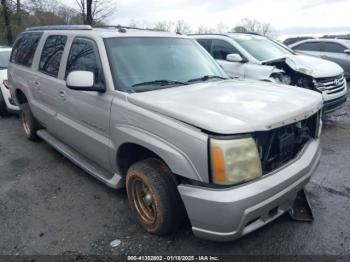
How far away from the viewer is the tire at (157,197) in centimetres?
268

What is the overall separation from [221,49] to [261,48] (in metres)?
0.89

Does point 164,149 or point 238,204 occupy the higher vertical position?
point 164,149

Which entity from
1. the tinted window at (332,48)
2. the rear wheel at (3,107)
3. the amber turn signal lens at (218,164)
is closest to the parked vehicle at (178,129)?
the amber turn signal lens at (218,164)

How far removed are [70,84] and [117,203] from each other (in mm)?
1420

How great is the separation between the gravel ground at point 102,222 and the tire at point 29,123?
0.91 meters

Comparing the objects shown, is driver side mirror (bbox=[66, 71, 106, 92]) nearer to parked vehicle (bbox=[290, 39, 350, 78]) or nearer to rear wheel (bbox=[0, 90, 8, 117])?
rear wheel (bbox=[0, 90, 8, 117])

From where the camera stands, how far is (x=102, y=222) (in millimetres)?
3256

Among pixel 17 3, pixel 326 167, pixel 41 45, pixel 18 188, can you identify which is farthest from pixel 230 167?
pixel 17 3

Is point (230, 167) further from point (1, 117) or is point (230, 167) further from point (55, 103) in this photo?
point (1, 117)

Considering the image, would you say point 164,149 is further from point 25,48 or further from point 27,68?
point 25,48

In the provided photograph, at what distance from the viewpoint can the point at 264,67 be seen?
622cm

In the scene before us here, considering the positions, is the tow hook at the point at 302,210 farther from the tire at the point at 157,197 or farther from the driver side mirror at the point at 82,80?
the driver side mirror at the point at 82,80

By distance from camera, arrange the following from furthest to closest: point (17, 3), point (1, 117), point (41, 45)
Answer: point (17, 3)
point (1, 117)
point (41, 45)

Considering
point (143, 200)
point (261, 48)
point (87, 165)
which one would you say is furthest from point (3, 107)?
point (261, 48)
